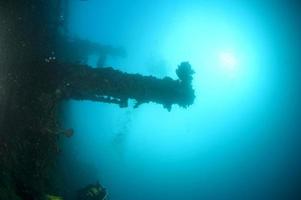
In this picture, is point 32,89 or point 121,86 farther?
point 121,86

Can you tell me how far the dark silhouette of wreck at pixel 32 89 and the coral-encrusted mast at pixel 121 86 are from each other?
3 centimetres

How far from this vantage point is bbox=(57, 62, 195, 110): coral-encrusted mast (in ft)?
36.4

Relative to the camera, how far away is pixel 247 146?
105 metres

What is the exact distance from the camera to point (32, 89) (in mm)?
9867

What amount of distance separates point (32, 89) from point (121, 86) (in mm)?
2953

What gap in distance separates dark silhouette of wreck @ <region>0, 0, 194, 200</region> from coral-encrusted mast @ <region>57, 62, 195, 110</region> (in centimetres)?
3

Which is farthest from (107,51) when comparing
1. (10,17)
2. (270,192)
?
(270,192)

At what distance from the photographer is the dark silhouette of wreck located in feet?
29.6

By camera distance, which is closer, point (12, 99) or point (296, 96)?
point (12, 99)

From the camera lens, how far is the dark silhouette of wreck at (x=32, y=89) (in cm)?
902

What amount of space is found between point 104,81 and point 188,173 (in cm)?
9179

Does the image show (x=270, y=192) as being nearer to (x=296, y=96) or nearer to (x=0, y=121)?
(x=296, y=96)

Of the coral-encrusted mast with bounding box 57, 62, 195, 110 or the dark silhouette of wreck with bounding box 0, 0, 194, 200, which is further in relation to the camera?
the coral-encrusted mast with bounding box 57, 62, 195, 110

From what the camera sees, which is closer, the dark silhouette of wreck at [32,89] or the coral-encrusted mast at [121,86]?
the dark silhouette of wreck at [32,89]
